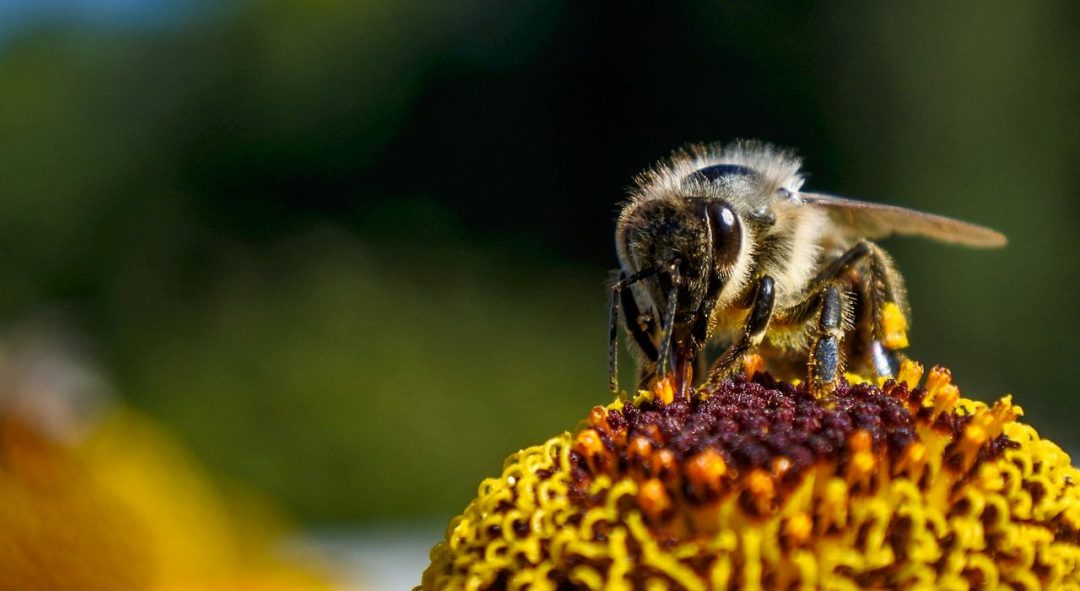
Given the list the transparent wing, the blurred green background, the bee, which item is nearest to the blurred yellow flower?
the bee

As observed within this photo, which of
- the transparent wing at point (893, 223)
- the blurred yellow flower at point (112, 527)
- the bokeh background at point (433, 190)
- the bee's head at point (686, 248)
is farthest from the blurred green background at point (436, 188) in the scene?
the bee's head at point (686, 248)

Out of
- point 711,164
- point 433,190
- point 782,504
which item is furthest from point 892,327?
point 433,190

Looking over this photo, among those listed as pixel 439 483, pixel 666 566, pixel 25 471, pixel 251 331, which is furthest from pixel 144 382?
pixel 666 566

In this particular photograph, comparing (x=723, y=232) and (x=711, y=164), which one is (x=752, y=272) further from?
(x=711, y=164)

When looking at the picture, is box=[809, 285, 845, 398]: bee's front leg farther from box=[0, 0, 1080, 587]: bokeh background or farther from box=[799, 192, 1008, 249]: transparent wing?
box=[0, 0, 1080, 587]: bokeh background

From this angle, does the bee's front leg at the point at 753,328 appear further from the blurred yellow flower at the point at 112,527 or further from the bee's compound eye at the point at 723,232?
the blurred yellow flower at the point at 112,527
